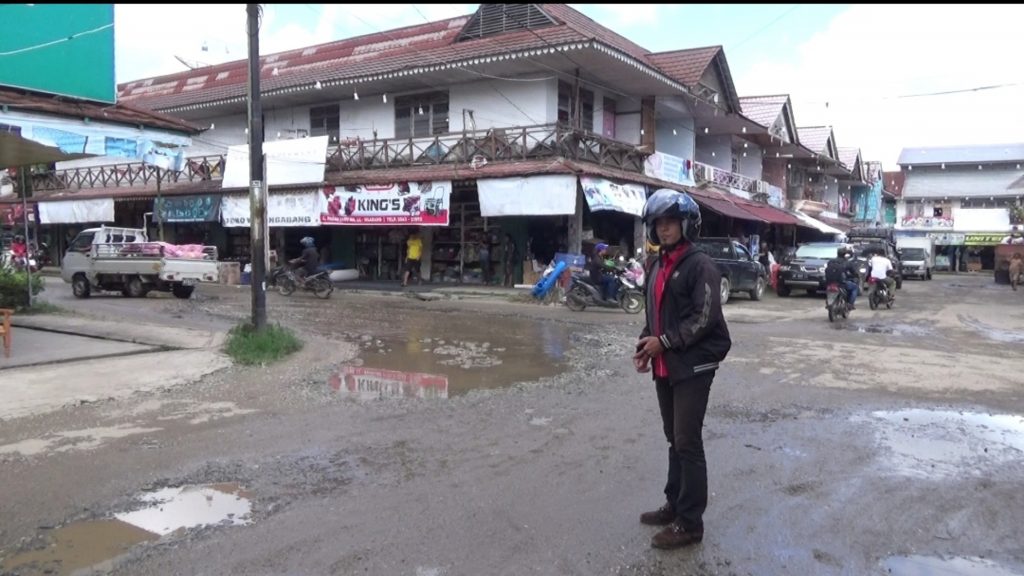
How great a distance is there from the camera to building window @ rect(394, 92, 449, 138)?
22.2m

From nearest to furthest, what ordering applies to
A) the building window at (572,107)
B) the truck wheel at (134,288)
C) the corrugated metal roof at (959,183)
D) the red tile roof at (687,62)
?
the truck wheel at (134,288) → the building window at (572,107) → the red tile roof at (687,62) → the corrugated metal roof at (959,183)

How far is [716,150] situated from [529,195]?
16.5m

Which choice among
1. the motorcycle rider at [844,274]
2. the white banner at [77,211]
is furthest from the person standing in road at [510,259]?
the white banner at [77,211]

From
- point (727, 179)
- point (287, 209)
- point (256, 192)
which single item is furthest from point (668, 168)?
point (256, 192)

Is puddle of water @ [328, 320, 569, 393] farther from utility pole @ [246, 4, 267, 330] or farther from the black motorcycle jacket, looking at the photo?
the black motorcycle jacket

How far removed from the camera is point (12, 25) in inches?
371

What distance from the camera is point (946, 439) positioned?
243 inches

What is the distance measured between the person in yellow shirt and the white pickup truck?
5.51 m

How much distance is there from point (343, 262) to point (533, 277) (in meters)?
7.84

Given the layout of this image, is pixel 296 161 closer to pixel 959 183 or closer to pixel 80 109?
pixel 80 109

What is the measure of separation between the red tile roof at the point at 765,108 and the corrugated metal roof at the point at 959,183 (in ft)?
97.1

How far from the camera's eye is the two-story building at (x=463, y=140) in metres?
18.9

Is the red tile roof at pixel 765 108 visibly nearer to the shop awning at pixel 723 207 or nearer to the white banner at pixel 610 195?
the shop awning at pixel 723 207

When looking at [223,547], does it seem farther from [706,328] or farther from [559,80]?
[559,80]
